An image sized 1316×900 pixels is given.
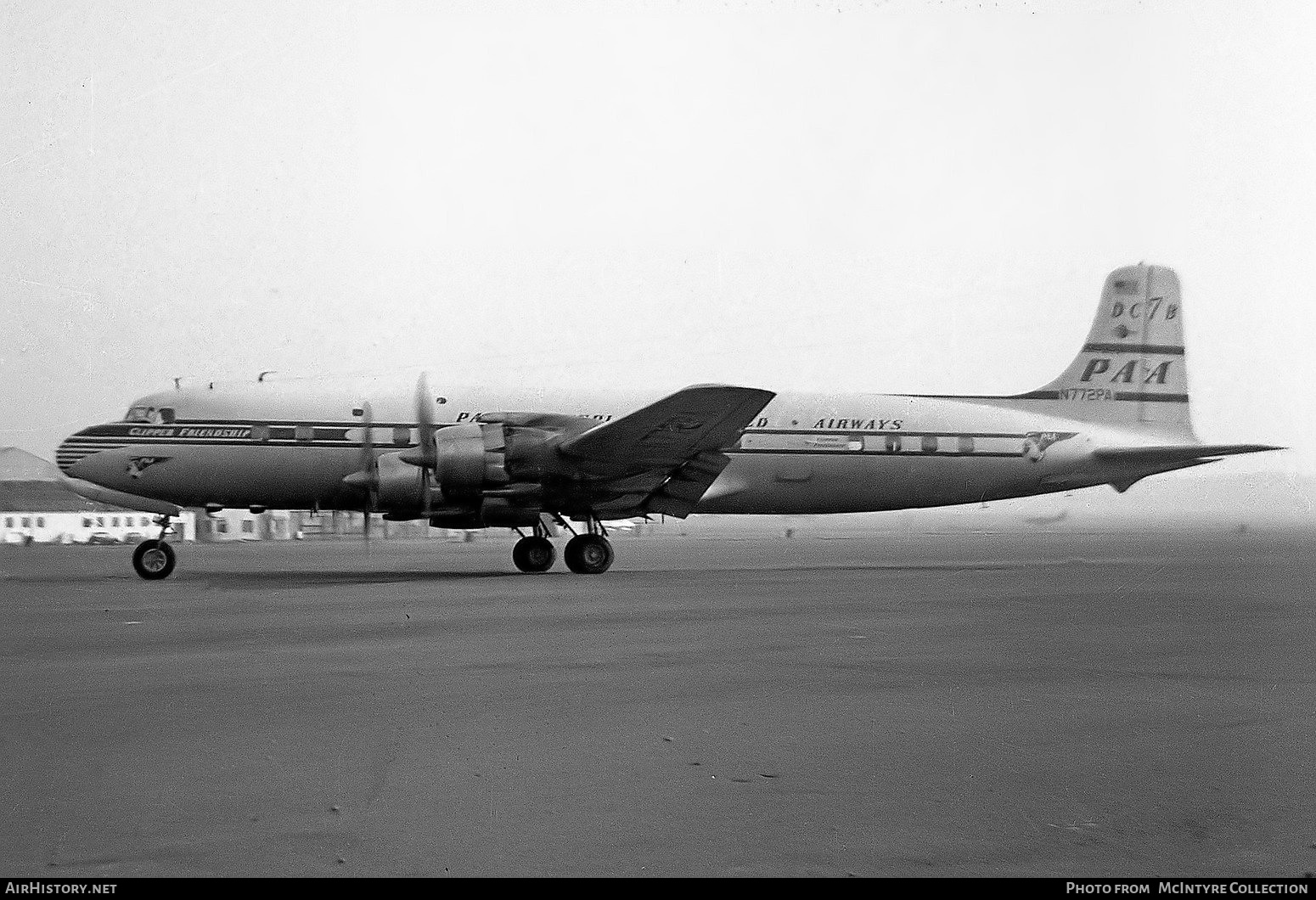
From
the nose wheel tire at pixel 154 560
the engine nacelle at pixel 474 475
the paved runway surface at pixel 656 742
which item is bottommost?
the paved runway surface at pixel 656 742

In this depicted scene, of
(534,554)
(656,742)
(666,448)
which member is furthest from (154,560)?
(656,742)

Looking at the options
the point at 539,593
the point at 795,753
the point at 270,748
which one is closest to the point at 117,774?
the point at 270,748

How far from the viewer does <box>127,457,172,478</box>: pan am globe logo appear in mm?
Result: 22219

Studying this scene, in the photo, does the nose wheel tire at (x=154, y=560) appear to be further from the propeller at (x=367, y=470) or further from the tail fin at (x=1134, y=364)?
the tail fin at (x=1134, y=364)

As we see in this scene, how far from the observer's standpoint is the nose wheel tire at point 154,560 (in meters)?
21.2

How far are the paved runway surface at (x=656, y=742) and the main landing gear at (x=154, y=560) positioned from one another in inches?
289

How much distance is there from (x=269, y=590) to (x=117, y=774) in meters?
13.3

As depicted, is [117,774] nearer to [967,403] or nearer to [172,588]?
[172,588]

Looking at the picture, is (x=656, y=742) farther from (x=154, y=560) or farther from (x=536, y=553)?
(x=154, y=560)

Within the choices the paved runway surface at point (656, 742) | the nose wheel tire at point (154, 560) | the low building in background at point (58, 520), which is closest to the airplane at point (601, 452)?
the nose wheel tire at point (154, 560)

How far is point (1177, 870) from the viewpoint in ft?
14.1

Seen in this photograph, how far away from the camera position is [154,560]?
2133cm

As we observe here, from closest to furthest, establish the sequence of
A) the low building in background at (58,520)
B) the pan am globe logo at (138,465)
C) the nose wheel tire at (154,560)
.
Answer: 1. the nose wheel tire at (154,560)
2. the pan am globe logo at (138,465)
3. the low building in background at (58,520)

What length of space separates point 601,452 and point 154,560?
318 inches
